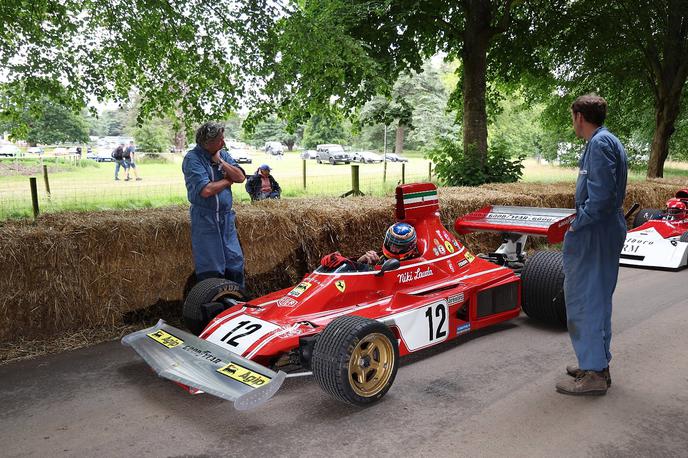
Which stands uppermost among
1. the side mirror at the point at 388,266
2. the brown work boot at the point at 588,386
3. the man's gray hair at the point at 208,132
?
the man's gray hair at the point at 208,132

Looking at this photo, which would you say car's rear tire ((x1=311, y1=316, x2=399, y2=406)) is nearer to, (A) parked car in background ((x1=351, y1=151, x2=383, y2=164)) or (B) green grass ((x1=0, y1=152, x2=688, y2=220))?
(B) green grass ((x1=0, y1=152, x2=688, y2=220))

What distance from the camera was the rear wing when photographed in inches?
228

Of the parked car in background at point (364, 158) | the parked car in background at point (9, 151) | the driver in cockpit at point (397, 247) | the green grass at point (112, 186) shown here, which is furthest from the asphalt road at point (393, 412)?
the parked car in background at point (364, 158)

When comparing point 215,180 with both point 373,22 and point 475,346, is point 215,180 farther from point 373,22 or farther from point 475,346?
point 373,22

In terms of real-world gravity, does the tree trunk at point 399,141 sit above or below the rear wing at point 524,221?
above

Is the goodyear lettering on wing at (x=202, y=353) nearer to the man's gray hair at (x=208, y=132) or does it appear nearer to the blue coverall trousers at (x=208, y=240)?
the blue coverall trousers at (x=208, y=240)

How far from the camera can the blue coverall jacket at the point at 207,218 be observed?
5.41 m

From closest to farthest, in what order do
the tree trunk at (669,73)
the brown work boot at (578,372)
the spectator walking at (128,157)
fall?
the brown work boot at (578,372), the spectator walking at (128,157), the tree trunk at (669,73)

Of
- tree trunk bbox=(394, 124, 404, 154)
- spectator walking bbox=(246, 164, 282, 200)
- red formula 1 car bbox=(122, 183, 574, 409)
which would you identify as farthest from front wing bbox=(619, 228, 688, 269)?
tree trunk bbox=(394, 124, 404, 154)

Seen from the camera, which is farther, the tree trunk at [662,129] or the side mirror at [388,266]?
the tree trunk at [662,129]

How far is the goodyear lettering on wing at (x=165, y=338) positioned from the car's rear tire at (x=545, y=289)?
3488 mm

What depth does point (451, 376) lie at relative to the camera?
4.63 metres

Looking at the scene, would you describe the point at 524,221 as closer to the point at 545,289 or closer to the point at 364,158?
the point at 545,289

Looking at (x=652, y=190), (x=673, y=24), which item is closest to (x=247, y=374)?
(x=652, y=190)
